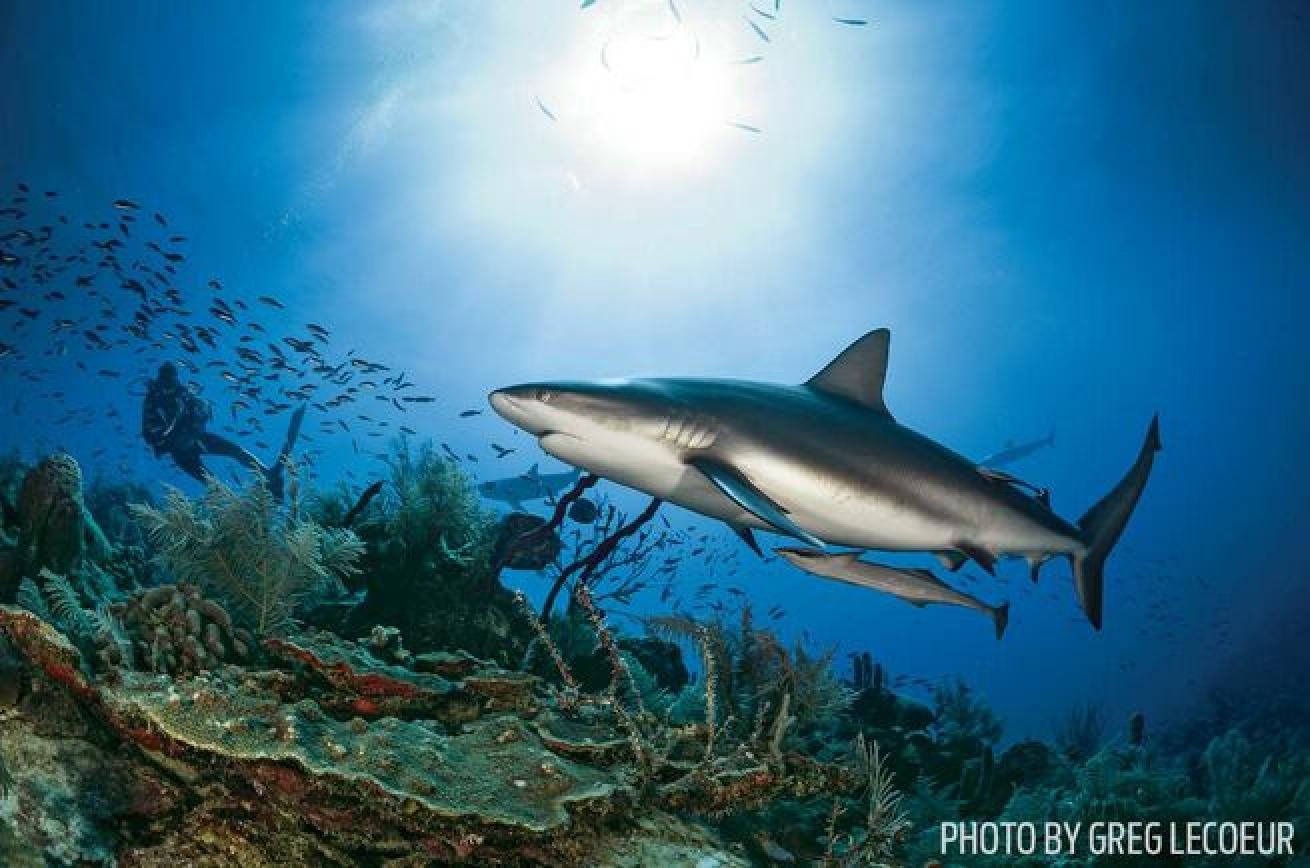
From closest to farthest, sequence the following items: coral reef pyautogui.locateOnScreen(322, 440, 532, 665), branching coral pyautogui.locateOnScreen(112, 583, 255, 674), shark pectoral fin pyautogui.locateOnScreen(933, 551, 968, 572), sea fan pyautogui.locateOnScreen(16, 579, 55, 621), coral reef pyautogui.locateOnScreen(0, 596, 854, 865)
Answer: coral reef pyautogui.locateOnScreen(0, 596, 854, 865)
branching coral pyautogui.locateOnScreen(112, 583, 255, 674)
sea fan pyautogui.locateOnScreen(16, 579, 55, 621)
shark pectoral fin pyautogui.locateOnScreen(933, 551, 968, 572)
coral reef pyautogui.locateOnScreen(322, 440, 532, 665)

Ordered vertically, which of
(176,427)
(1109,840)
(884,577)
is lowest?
(1109,840)

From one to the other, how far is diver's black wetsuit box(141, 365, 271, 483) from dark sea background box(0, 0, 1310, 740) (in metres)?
3.79

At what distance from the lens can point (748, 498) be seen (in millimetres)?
3383

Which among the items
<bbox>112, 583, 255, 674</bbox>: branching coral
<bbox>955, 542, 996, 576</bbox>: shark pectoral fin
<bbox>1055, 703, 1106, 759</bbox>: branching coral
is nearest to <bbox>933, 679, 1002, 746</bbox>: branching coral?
<bbox>1055, 703, 1106, 759</bbox>: branching coral

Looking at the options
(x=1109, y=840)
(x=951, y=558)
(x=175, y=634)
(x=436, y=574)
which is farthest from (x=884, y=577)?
(x=175, y=634)

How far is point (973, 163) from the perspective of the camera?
34125mm

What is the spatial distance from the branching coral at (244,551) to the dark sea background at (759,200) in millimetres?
14264

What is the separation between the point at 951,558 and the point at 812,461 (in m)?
1.73

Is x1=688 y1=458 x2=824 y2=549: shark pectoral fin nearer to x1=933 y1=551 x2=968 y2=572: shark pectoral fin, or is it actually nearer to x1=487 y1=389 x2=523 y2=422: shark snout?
x1=487 y1=389 x2=523 y2=422: shark snout

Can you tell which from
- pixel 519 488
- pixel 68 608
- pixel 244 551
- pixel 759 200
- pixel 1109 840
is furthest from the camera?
pixel 759 200

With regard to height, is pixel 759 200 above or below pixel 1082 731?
above

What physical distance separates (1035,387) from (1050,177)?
141 feet

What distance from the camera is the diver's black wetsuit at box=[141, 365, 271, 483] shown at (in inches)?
584

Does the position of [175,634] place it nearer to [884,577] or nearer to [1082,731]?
[884,577]
